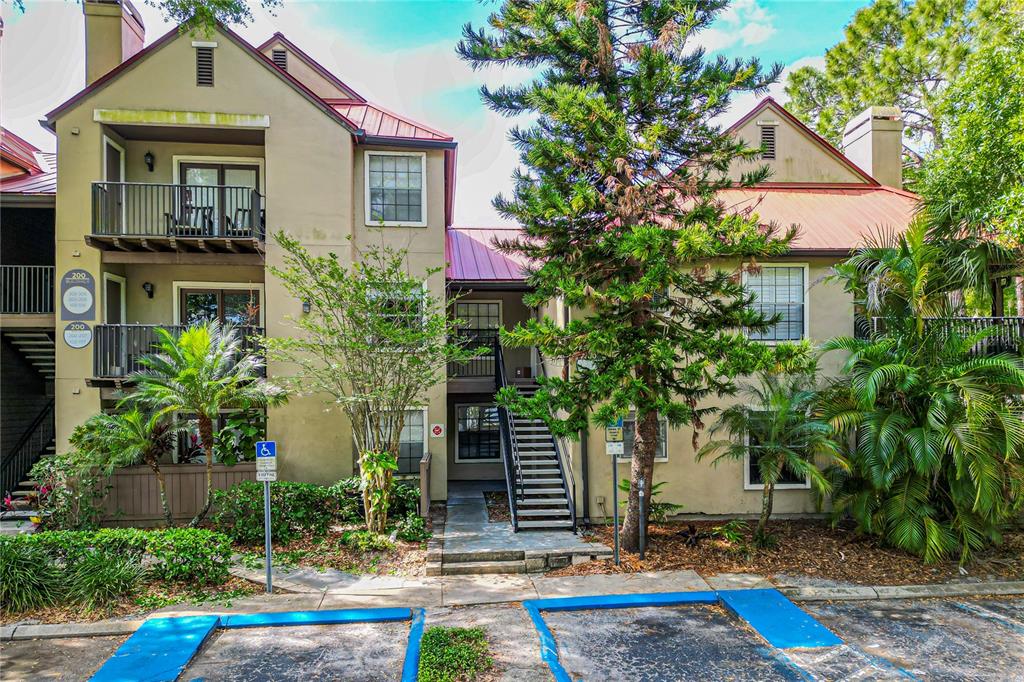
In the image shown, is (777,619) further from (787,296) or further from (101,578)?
(101,578)

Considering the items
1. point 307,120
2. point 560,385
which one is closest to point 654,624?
point 560,385

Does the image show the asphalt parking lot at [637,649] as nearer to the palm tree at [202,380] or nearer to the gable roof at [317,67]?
the palm tree at [202,380]

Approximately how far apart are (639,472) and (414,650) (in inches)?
195

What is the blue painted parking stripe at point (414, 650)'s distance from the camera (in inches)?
255

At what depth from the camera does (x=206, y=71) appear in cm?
1293

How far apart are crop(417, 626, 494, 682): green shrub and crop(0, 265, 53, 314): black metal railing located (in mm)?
11685

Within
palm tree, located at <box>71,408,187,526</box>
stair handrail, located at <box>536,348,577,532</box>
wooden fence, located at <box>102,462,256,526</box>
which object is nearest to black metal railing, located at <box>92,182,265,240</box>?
palm tree, located at <box>71,408,187,526</box>

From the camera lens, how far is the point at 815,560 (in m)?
10.2

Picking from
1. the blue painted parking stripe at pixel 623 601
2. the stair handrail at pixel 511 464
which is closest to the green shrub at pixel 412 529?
the stair handrail at pixel 511 464

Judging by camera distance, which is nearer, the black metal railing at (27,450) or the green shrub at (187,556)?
the green shrub at (187,556)

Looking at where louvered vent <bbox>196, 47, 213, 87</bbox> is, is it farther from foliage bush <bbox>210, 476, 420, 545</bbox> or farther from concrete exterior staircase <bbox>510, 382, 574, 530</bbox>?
concrete exterior staircase <bbox>510, 382, 574, 530</bbox>

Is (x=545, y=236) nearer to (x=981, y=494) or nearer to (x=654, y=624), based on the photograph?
(x=654, y=624)

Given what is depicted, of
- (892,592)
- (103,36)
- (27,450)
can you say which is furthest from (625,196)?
(27,450)

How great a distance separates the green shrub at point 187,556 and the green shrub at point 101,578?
1.06 ft
